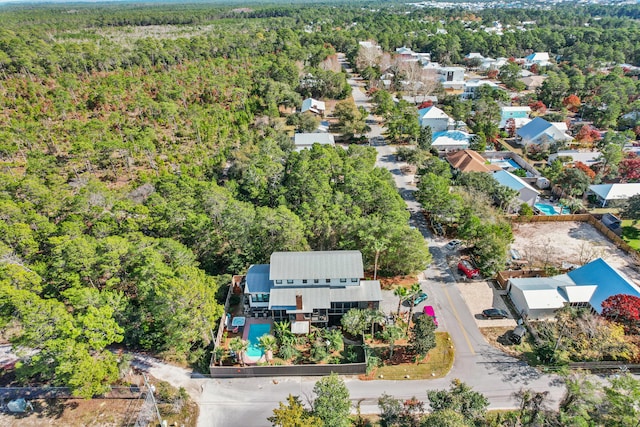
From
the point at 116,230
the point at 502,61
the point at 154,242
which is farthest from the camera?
the point at 502,61

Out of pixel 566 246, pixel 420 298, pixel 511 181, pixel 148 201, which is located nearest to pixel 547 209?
pixel 511 181

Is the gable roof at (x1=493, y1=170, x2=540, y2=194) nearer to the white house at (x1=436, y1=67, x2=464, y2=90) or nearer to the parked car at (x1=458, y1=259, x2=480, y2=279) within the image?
the parked car at (x1=458, y1=259, x2=480, y2=279)

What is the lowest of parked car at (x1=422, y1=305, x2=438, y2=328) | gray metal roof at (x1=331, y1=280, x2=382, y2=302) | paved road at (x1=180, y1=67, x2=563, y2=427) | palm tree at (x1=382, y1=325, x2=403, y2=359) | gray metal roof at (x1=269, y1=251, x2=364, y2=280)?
paved road at (x1=180, y1=67, x2=563, y2=427)

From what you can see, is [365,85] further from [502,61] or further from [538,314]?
[538,314]

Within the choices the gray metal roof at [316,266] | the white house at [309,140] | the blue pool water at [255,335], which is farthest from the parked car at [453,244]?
the white house at [309,140]

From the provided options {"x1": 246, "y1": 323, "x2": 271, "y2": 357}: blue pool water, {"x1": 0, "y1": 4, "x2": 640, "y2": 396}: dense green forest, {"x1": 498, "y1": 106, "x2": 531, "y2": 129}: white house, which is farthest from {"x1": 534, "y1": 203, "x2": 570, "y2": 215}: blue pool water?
{"x1": 246, "y1": 323, "x2": 271, "y2": 357}: blue pool water

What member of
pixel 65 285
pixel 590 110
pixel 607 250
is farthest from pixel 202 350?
pixel 590 110

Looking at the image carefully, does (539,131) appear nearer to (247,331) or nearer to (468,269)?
(468,269)
